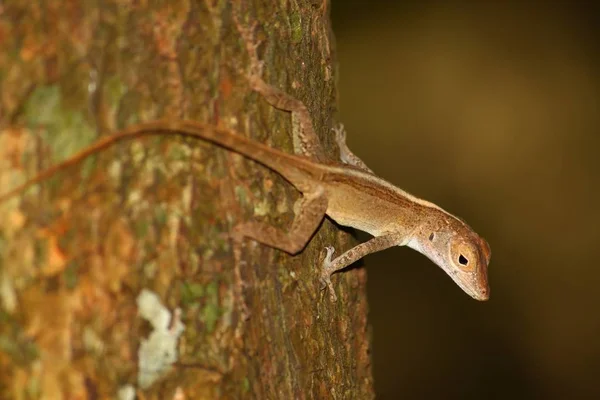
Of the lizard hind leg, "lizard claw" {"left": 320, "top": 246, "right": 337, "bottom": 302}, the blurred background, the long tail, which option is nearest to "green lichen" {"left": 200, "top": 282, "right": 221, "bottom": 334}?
the lizard hind leg

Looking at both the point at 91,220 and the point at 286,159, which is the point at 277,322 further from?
the point at 91,220

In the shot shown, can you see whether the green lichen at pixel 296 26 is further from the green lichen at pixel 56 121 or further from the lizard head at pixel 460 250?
the lizard head at pixel 460 250

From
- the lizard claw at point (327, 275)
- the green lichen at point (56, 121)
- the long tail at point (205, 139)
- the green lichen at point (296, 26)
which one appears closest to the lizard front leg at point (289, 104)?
the long tail at point (205, 139)

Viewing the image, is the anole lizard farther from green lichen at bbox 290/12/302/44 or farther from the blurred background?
Result: the blurred background

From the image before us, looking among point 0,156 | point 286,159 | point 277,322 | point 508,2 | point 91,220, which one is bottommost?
point 277,322

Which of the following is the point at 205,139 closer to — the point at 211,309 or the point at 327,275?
the point at 211,309

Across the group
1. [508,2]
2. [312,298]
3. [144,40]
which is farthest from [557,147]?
[144,40]

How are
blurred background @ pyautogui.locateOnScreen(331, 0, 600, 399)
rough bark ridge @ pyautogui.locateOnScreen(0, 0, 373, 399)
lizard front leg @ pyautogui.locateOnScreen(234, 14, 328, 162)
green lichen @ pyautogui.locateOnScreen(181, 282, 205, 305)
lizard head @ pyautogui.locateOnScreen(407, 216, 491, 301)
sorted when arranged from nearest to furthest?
rough bark ridge @ pyautogui.locateOnScreen(0, 0, 373, 399), green lichen @ pyautogui.locateOnScreen(181, 282, 205, 305), lizard front leg @ pyautogui.locateOnScreen(234, 14, 328, 162), lizard head @ pyautogui.locateOnScreen(407, 216, 491, 301), blurred background @ pyautogui.locateOnScreen(331, 0, 600, 399)
